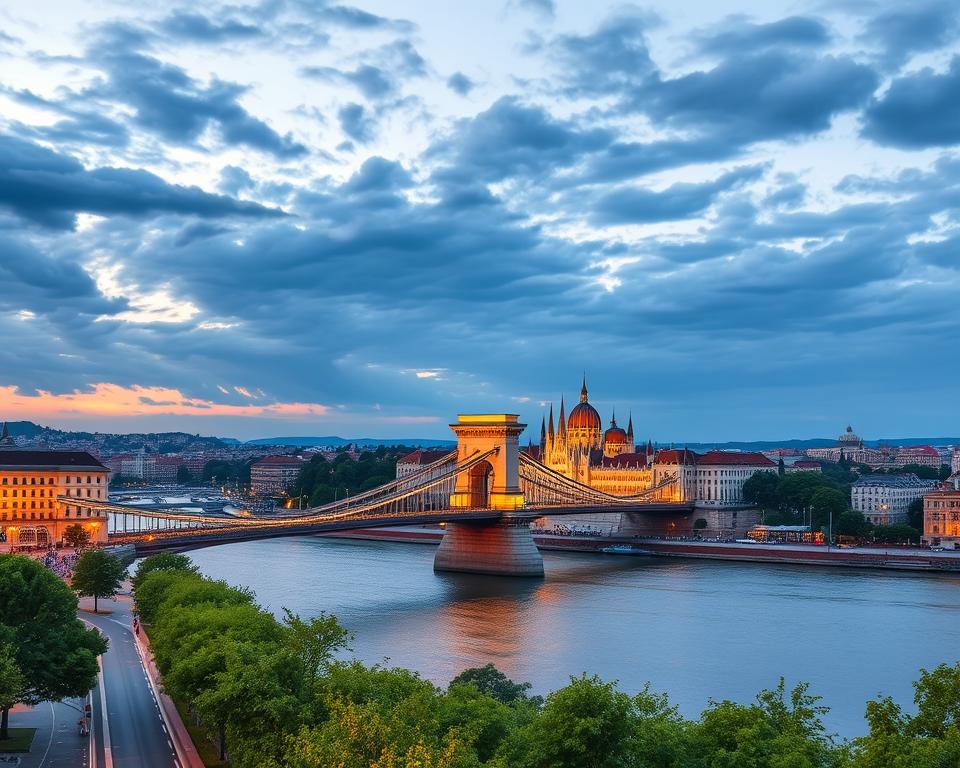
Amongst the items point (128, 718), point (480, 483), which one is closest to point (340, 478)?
point (480, 483)

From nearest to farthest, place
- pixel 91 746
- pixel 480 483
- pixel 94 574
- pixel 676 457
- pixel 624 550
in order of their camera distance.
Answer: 1. pixel 91 746
2. pixel 94 574
3. pixel 480 483
4. pixel 624 550
5. pixel 676 457

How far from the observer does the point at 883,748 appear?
13.2m

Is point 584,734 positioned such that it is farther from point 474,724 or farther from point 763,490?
point 763,490

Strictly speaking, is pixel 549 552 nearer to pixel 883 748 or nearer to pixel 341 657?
pixel 341 657

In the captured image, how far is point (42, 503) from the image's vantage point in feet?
159

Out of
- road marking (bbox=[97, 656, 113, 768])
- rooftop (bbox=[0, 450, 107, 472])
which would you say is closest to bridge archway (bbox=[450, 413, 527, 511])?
rooftop (bbox=[0, 450, 107, 472])

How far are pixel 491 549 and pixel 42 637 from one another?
37.5 m

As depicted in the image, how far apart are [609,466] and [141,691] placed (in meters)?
84.0

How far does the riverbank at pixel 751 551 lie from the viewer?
204ft

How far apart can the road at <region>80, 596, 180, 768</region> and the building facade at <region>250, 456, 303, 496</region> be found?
117899 mm

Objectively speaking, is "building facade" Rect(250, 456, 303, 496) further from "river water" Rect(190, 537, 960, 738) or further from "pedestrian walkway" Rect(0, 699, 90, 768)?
"pedestrian walkway" Rect(0, 699, 90, 768)

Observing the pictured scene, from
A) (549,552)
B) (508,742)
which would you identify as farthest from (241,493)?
(508,742)

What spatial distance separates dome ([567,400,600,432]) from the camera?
122 meters

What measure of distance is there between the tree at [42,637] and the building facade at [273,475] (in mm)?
125438
